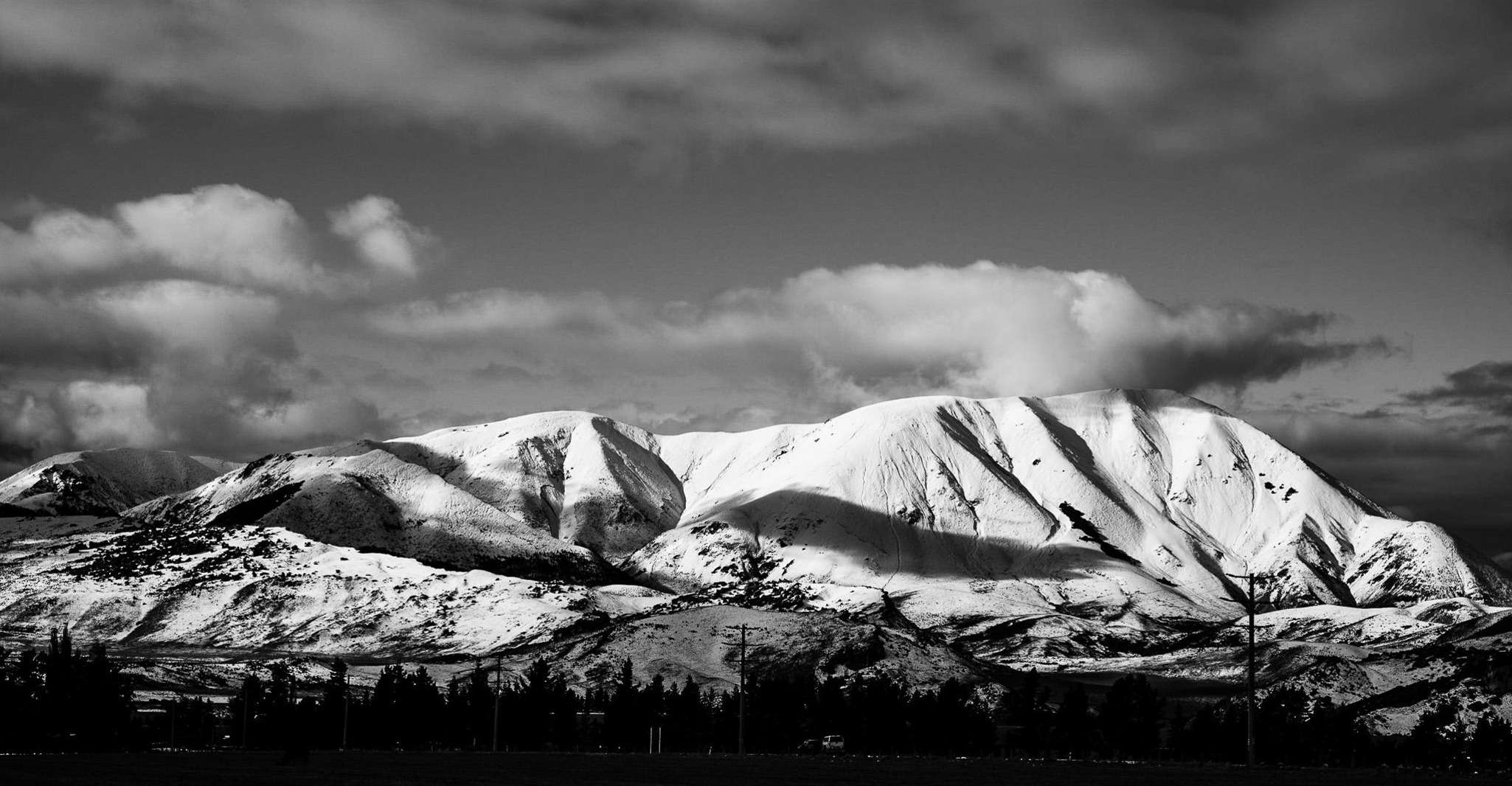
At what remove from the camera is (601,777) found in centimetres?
10206

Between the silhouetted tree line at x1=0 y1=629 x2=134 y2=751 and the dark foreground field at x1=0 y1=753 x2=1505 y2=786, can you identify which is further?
the silhouetted tree line at x1=0 y1=629 x2=134 y2=751

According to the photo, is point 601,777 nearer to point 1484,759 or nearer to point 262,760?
point 262,760

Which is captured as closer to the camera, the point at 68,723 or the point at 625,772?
the point at 625,772

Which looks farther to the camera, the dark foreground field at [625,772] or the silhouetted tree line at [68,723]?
the silhouetted tree line at [68,723]

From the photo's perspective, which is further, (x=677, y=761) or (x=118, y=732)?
(x=118, y=732)

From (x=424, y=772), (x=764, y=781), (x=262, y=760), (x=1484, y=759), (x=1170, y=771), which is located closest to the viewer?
(x=764, y=781)

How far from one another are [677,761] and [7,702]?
95752 mm

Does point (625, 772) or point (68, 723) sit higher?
point (68, 723)

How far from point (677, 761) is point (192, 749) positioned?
2893 inches

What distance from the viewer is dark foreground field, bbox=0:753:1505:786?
99.4 m

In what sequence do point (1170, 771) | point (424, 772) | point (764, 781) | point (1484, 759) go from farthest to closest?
point (1484, 759) < point (1170, 771) < point (424, 772) < point (764, 781)

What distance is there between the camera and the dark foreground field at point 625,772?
3915 inches

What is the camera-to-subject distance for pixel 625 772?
113 metres

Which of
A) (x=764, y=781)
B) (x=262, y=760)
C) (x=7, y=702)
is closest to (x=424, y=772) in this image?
(x=764, y=781)
